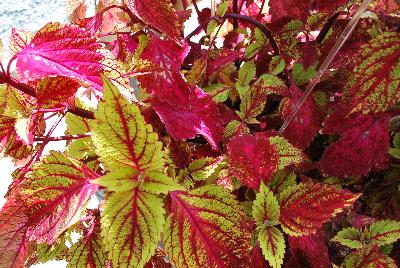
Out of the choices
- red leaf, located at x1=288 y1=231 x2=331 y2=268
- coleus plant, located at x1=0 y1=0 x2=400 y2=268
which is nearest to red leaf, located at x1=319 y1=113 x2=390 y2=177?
coleus plant, located at x1=0 y1=0 x2=400 y2=268

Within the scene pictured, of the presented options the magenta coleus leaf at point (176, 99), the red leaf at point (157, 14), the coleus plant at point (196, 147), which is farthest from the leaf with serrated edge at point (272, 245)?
the red leaf at point (157, 14)

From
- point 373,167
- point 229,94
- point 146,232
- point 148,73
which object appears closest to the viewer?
point 146,232

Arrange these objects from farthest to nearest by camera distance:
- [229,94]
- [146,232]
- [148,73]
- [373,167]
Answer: [229,94] < [373,167] < [148,73] < [146,232]

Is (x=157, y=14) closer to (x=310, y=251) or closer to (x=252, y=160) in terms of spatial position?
(x=252, y=160)

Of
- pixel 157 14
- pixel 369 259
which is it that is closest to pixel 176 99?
pixel 157 14

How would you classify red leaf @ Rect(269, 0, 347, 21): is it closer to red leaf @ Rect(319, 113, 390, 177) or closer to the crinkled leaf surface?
red leaf @ Rect(319, 113, 390, 177)

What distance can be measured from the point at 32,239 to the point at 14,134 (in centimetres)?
13

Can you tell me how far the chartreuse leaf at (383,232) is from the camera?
23.5 inches

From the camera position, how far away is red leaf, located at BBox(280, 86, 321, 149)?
0.66 m

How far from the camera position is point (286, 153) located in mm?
594

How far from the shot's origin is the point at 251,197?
25.1 inches

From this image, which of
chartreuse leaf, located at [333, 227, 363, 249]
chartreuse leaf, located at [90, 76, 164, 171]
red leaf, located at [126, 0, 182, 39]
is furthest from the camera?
chartreuse leaf, located at [333, 227, 363, 249]

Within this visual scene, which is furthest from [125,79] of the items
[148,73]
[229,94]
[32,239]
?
[229,94]

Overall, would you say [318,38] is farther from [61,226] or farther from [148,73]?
[61,226]
